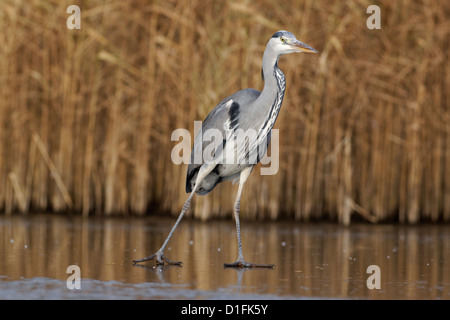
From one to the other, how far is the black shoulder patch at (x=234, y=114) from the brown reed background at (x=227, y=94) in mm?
3237

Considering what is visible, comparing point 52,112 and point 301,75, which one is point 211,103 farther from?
point 52,112

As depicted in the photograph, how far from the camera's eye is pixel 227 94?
1123 centimetres

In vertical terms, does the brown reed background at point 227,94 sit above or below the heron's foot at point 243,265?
above

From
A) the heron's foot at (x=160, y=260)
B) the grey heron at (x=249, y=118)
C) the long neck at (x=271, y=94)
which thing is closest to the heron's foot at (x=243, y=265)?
the grey heron at (x=249, y=118)

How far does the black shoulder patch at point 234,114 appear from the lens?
775cm

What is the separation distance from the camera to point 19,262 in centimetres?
720

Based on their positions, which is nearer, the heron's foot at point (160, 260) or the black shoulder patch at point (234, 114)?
the heron's foot at point (160, 260)

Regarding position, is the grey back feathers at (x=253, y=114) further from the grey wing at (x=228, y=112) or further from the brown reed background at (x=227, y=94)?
the brown reed background at (x=227, y=94)

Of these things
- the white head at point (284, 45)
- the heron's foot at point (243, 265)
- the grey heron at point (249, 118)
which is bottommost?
the heron's foot at point (243, 265)

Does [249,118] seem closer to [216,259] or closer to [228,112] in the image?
[228,112]

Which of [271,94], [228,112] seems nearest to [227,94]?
[228,112]
